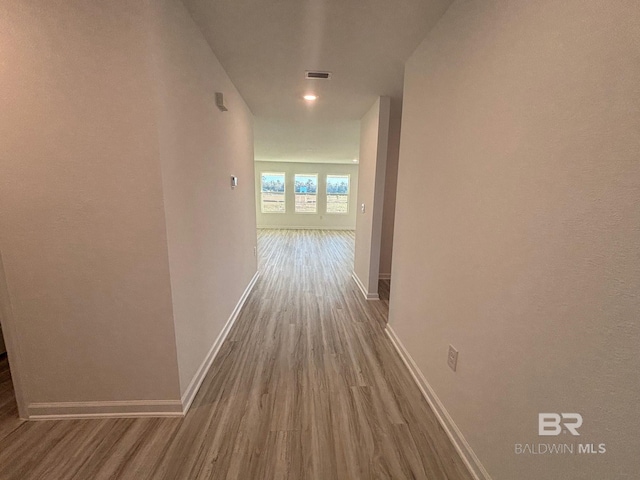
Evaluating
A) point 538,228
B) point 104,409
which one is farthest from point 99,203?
point 538,228

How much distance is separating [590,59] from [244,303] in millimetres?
3209

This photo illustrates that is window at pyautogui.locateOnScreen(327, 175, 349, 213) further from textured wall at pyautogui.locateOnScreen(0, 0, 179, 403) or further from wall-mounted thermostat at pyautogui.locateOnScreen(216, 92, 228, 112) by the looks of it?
textured wall at pyautogui.locateOnScreen(0, 0, 179, 403)

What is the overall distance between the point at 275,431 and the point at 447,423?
963 mm

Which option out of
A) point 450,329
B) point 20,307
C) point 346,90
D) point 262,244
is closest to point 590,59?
point 450,329

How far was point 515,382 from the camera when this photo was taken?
1.02 metres

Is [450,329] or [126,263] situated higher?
[126,263]

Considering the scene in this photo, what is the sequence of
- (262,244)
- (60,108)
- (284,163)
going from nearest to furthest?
(60,108) → (262,244) → (284,163)

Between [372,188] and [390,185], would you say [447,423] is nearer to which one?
[372,188]

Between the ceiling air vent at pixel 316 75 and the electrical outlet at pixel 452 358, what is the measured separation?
2.38 m

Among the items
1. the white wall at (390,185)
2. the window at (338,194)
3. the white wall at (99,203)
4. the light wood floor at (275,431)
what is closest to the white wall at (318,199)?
the window at (338,194)

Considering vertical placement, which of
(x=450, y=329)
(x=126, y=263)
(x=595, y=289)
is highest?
(x=595, y=289)

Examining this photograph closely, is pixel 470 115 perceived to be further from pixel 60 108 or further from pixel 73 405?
pixel 73 405

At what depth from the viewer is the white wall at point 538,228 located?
69 cm

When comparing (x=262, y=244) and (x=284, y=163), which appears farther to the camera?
(x=284, y=163)
